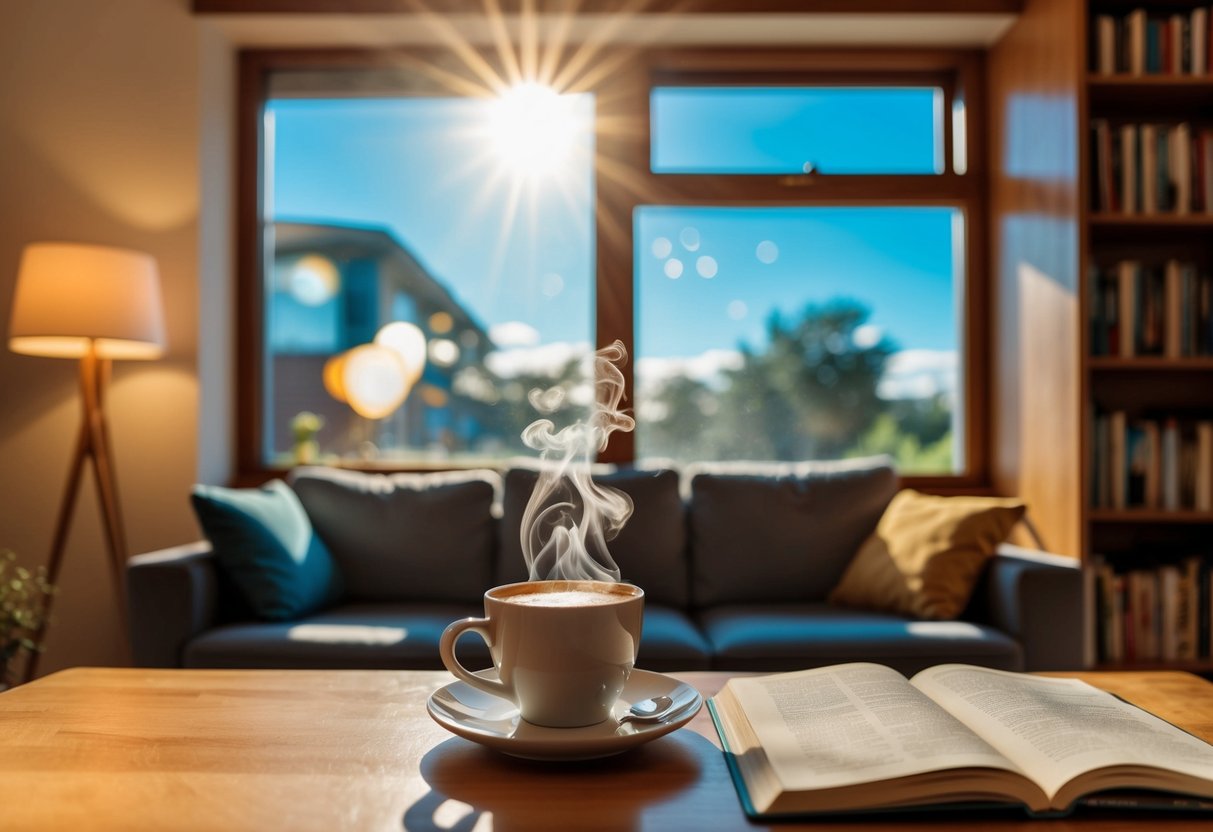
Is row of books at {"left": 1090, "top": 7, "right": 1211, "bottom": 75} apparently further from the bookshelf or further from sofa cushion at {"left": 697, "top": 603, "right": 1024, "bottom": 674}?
sofa cushion at {"left": 697, "top": 603, "right": 1024, "bottom": 674}

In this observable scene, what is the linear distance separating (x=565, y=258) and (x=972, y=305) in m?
1.56

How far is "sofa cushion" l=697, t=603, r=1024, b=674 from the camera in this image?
2.21m

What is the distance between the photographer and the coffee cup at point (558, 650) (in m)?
0.85

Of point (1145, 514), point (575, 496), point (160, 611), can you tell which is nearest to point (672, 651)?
point (575, 496)

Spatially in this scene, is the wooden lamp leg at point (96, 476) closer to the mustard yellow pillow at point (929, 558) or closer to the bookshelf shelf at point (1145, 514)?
the mustard yellow pillow at point (929, 558)

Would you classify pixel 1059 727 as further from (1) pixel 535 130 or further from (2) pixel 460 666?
(1) pixel 535 130

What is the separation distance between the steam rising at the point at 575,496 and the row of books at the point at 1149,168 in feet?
5.37

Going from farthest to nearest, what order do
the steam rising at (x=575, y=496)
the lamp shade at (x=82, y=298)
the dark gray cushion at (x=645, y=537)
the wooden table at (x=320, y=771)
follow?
the dark gray cushion at (x=645, y=537)
the lamp shade at (x=82, y=298)
the steam rising at (x=575, y=496)
the wooden table at (x=320, y=771)

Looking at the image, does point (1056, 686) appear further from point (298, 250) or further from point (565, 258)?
point (298, 250)

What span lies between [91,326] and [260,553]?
900 millimetres

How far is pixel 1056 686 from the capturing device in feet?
Answer: 3.46

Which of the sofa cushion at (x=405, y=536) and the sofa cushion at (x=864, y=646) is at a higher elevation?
the sofa cushion at (x=405, y=536)

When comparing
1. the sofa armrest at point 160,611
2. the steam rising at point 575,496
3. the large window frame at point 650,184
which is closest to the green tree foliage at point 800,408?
the large window frame at point 650,184

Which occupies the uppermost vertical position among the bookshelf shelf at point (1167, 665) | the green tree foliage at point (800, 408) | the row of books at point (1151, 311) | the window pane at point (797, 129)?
the window pane at point (797, 129)
